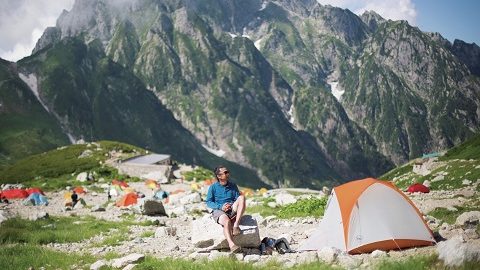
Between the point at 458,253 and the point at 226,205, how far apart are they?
678 centimetres

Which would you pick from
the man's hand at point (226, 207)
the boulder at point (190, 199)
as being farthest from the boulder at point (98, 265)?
the boulder at point (190, 199)

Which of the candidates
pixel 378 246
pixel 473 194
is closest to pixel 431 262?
pixel 378 246

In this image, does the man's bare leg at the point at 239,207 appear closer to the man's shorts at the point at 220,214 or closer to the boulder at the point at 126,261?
the man's shorts at the point at 220,214

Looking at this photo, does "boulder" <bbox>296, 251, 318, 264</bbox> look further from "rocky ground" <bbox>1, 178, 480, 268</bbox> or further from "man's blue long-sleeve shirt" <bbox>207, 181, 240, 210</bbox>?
"man's blue long-sleeve shirt" <bbox>207, 181, 240, 210</bbox>

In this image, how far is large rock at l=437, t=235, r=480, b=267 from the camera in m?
8.94

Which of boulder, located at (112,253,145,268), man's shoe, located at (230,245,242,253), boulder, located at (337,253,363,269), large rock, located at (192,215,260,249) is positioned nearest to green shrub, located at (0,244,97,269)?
boulder, located at (112,253,145,268)

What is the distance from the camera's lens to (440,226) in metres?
17.4

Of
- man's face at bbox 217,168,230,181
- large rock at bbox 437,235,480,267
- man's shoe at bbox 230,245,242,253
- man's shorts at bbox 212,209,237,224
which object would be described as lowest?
man's shoe at bbox 230,245,242,253

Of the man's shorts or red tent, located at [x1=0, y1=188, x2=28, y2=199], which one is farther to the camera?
red tent, located at [x1=0, y1=188, x2=28, y2=199]

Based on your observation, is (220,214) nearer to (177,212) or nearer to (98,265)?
(98,265)

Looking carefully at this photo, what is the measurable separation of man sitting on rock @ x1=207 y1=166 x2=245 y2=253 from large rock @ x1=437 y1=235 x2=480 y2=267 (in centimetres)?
567

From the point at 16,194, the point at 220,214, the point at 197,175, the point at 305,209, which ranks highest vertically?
the point at 16,194

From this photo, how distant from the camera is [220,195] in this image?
1434cm

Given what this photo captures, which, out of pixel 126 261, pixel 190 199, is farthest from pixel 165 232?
pixel 190 199
